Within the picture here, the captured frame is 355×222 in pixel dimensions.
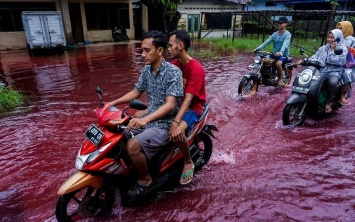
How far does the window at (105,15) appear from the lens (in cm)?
2050

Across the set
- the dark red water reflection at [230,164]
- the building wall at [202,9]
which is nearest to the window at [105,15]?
the building wall at [202,9]

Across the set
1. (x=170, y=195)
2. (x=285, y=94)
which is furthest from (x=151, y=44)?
(x=285, y=94)

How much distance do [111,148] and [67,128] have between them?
126 inches

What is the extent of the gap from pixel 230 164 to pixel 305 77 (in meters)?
2.58

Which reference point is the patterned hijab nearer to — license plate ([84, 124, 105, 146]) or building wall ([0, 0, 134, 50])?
license plate ([84, 124, 105, 146])

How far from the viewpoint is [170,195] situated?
3418 millimetres

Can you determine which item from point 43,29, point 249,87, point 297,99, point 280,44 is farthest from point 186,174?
point 43,29

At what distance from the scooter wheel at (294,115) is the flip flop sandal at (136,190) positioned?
3458 mm

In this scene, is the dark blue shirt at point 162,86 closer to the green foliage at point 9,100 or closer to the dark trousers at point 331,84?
the dark trousers at point 331,84

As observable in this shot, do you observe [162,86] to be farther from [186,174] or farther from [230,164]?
[230,164]

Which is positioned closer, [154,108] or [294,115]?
[154,108]

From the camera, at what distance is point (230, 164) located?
4.10 m

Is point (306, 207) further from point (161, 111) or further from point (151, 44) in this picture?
point (151, 44)

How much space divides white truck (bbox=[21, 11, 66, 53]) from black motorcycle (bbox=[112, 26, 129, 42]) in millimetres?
5161
